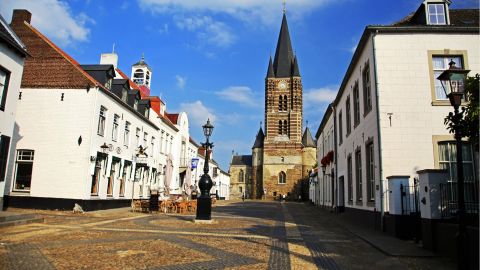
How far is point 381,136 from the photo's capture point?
13195 millimetres

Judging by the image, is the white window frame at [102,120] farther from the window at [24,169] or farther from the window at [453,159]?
the window at [453,159]

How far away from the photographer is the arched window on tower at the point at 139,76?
36.9 meters

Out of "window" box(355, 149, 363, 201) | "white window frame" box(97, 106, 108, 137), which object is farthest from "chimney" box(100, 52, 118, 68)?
"window" box(355, 149, 363, 201)

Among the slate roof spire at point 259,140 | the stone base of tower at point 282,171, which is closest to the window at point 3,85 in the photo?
the stone base of tower at point 282,171

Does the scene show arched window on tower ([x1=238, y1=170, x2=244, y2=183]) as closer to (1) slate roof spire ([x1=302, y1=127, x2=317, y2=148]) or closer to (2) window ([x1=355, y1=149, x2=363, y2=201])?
(1) slate roof spire ([x1=302, y1=127, x2=317, y2=148])

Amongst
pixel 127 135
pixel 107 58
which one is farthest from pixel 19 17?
pixel 107 58

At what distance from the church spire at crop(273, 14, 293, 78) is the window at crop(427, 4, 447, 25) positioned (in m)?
64.1

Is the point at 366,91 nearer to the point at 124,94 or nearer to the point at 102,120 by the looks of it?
the point at 102,120

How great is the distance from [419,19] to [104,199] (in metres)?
18.2

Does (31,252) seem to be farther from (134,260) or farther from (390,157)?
(390,157)

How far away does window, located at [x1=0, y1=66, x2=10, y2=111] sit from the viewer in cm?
1370

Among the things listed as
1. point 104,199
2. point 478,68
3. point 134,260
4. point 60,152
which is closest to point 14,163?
point 60,152

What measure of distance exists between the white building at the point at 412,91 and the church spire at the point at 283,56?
63468 millimetres

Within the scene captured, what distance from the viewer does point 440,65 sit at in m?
13.7
